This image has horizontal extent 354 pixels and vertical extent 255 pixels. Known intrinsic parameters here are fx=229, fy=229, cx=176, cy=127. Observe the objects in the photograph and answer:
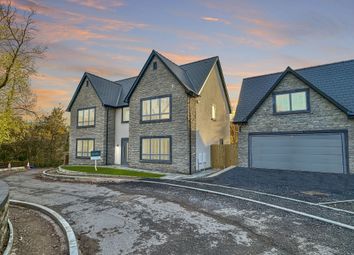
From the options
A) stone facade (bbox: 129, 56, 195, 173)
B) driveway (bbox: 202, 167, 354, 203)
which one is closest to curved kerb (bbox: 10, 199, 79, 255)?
driveway (bbox: 202, 167, 354, 203)

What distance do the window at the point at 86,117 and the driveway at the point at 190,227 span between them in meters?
15.2

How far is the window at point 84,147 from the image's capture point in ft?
82.5

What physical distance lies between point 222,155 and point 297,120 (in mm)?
7114

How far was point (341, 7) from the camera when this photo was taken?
13.7 metres

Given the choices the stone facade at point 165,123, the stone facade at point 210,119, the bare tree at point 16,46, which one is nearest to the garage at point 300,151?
the stone facade at point 210,119

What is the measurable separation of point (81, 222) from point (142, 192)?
14.5ft

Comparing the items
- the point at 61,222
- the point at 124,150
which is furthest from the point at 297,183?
the point at 124,150

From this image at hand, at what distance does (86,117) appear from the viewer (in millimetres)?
25953

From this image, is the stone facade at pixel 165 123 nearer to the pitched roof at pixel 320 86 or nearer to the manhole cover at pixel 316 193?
the pitched roof at pixel 320 86

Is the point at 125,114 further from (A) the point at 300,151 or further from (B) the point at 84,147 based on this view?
(A) the point at 300,151

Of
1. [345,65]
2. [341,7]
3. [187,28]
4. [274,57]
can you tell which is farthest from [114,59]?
[345,65]

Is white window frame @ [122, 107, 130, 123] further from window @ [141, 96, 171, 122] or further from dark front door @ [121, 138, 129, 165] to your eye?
window @ [141, 96, 171, 122]

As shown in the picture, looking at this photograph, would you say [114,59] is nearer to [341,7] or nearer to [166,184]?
[166,184]

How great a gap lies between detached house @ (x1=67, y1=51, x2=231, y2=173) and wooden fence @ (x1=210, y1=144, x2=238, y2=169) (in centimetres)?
67
